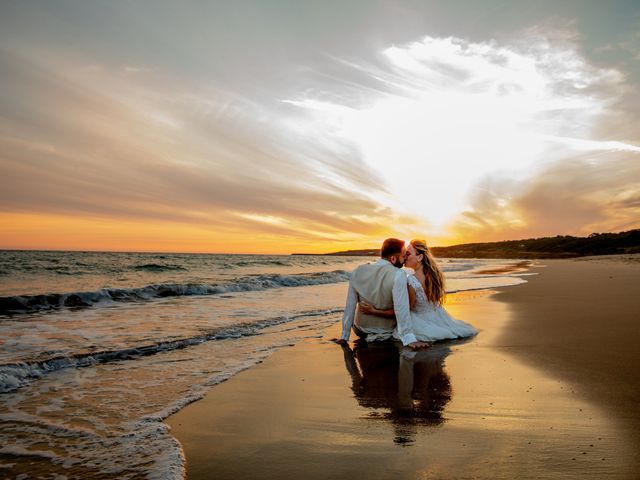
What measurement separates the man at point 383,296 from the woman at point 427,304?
18cm

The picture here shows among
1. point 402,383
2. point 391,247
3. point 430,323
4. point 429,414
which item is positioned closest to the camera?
point 429,414

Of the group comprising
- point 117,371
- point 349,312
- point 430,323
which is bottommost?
point 117,371

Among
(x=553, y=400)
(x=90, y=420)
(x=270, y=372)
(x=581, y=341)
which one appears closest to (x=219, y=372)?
(x=270, y=372)

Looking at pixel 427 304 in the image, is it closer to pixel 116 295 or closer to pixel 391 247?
pixel 391 247

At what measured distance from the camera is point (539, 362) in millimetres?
5613

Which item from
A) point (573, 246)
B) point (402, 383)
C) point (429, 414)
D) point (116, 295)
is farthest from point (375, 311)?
point (573, 246)

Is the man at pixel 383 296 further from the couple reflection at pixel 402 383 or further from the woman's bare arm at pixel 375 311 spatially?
the couple reflection at pixel 402 383

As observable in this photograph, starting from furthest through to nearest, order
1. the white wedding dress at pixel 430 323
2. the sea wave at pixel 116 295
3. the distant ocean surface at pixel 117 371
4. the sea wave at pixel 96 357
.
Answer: the sea wave at pixel 116 295 → the white wedding dress at pixel 430 323 → the sea wave at pixel 96 357 → the distant ocean surface at pixel 117 371

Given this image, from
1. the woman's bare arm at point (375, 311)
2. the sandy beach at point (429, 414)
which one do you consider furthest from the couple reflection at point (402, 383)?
the woman's bare arm at point (375, 311)

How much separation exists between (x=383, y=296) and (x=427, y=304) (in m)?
0.88

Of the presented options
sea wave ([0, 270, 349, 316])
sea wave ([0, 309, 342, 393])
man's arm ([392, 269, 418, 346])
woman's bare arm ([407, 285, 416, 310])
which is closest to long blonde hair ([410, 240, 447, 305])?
woman's bare arm ([407, 285, 416, 310])

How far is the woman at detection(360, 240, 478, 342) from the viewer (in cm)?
742

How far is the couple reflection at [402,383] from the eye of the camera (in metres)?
3.71

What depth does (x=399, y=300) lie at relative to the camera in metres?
7.02
